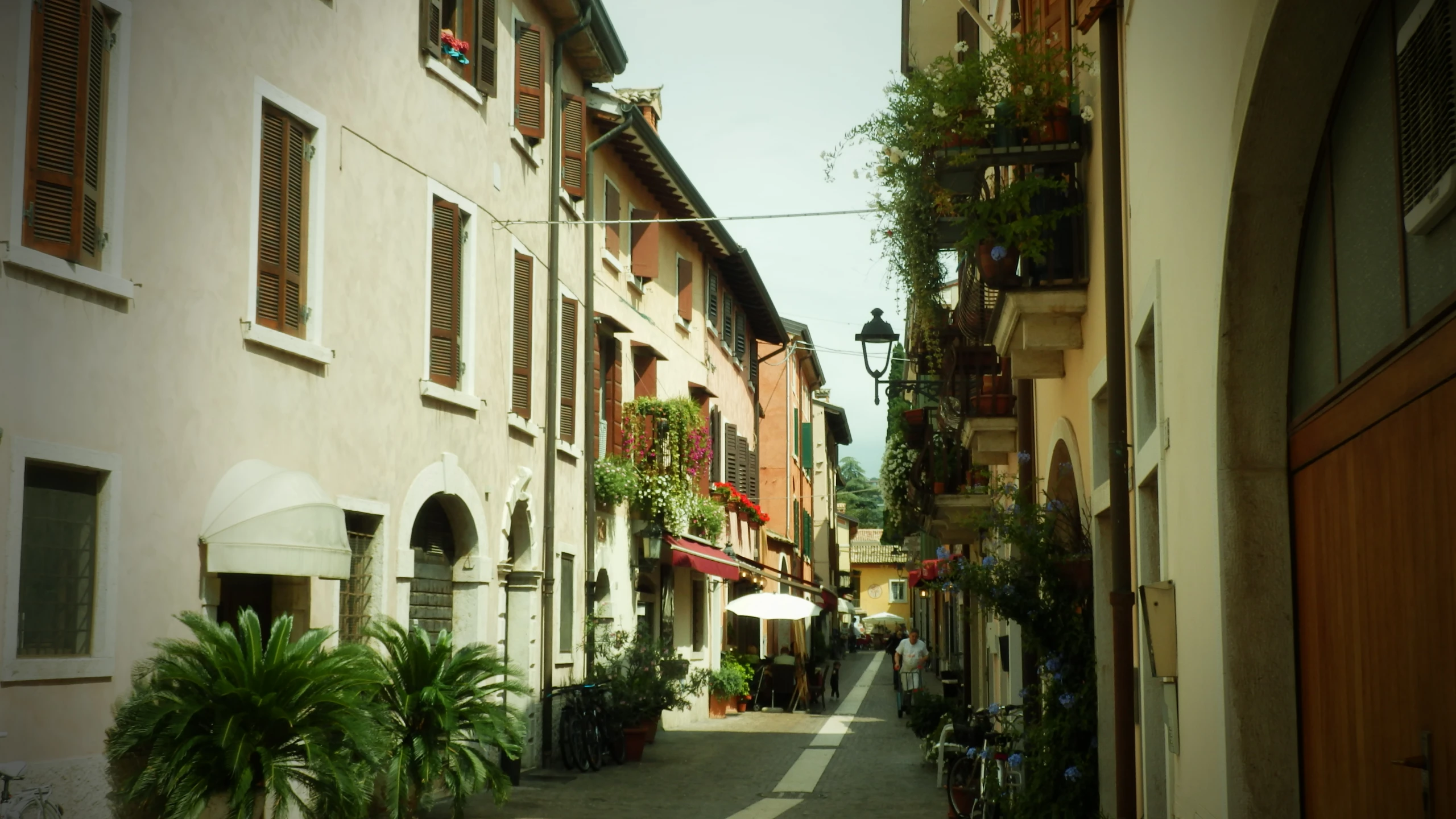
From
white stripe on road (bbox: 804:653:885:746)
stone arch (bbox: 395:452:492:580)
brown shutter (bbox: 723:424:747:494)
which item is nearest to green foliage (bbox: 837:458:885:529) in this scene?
white stripe on road (bbox: 804:653:885:746)

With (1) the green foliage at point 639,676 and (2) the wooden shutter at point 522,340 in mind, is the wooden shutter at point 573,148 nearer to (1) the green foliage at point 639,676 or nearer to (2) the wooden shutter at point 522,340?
(2) the wooden shutter at point 522,340

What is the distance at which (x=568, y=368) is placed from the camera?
1767 cm

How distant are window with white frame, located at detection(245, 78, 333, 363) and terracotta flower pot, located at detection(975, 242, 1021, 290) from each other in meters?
4.79

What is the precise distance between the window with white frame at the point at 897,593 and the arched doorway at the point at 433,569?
245ft

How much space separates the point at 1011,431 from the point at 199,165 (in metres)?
7.79

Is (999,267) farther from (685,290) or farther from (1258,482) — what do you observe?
(685,290)

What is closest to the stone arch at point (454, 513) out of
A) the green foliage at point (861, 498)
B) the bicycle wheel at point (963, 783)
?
the bicycle wheel at point (963, 783)

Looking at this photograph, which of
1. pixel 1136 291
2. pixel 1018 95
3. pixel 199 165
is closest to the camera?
pixel 1136 291

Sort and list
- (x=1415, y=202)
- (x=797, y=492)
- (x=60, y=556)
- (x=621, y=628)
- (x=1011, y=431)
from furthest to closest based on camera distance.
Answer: (x=797, y=492) → (x=621, y=628) → (x=1011, y=431) → (x=60, y=556) → (x=1415, y=202)

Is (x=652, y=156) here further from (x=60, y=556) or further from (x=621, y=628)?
(x=60, y=556)

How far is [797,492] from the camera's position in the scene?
137ft

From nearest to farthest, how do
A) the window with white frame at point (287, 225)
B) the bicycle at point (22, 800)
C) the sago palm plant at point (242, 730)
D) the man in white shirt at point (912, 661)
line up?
1. the bicycle at point (22, 800)
2. the sago palm plant at point (242, 730)
3. the window with white frame at point (287, 225)
4. the man in white shirt at point (912, 661)

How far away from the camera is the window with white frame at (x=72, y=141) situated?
7793 millimetres

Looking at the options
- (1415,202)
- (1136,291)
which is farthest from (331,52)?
(1415,202)
